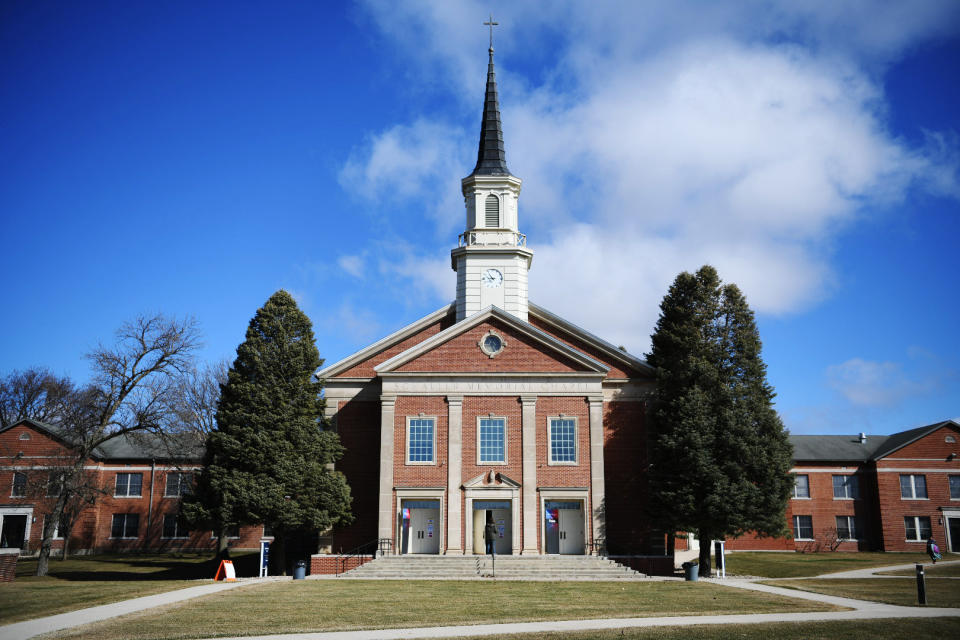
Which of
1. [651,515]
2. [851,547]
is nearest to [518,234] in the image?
[651,515]

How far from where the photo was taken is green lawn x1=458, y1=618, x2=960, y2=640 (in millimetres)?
15797

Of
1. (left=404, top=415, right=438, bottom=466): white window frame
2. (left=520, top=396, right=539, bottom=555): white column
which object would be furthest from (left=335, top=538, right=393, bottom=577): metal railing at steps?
(left=520, top=396, right=539, bottom=555): white column

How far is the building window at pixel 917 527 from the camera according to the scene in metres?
50.4

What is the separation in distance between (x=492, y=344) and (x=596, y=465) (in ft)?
22.9

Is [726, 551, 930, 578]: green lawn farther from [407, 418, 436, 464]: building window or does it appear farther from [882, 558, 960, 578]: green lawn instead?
[407, 418, 436, 464]: building window

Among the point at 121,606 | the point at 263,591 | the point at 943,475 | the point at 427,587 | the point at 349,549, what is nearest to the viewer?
the point at 121,606

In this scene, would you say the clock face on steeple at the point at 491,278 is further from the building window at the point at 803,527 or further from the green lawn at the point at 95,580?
the building window at the point at 803,527

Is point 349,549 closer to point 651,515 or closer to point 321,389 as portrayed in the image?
point 321,389

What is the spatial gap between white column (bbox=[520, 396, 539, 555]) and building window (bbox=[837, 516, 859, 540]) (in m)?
28.2

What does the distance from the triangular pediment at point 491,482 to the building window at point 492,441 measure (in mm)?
589

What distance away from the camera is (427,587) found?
2598cm

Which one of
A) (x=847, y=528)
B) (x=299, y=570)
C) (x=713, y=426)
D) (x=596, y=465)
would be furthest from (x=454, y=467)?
(x=847, y=528)

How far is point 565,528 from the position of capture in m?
34.8

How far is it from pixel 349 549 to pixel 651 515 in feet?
43.3
